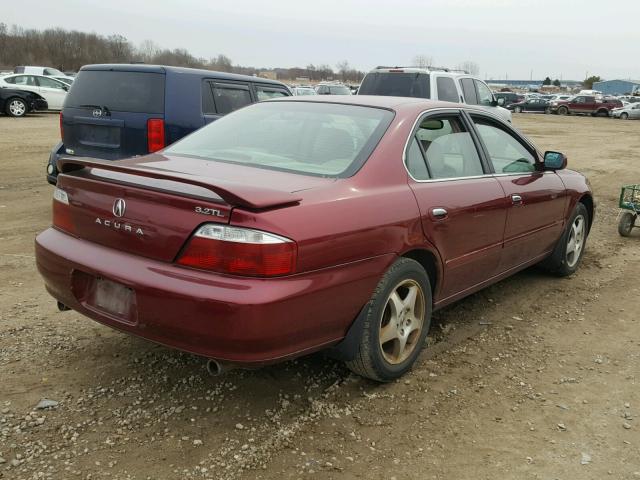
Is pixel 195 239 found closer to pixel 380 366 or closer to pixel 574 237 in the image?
pixel 380 366

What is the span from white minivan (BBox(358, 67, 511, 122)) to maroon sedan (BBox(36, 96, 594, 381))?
277 inches

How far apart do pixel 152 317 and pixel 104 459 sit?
65cm

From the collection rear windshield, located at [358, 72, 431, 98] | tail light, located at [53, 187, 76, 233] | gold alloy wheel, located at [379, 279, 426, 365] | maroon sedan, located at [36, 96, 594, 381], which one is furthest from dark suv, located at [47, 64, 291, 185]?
rear windshield, located at [358, 72, 431, 98]

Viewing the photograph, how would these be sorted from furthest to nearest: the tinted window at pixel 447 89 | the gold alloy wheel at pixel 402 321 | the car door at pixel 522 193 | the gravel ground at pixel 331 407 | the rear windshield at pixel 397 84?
the tinted window at pixel 447 89 < the rear windshield at pixel 397 84 < the car door at pixel 522 193 < the gold alloy wheel at pixel 402 321 < the gravel ground at pixel 331 407

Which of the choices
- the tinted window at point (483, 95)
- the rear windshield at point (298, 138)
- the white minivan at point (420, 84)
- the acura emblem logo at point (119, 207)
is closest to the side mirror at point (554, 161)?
the rear windshield at point (298, 138)

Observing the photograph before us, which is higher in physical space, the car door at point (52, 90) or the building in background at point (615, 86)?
the building in background at point (615, 86)

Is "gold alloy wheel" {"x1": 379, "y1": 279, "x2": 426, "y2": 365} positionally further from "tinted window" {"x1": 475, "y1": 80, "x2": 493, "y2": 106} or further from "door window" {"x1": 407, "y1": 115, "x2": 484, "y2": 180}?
"tinted window" {"x1": 475, "y1": 80, "x2": 493, "y2": 106}

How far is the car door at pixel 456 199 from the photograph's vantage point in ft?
11.4

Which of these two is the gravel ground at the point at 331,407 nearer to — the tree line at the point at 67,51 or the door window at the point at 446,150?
the door window at the point at 446,150

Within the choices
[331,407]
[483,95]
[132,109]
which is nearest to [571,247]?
[331,407]

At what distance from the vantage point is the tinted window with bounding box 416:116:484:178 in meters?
3.67

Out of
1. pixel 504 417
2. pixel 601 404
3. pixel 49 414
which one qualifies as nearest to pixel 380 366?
pixel 504 417

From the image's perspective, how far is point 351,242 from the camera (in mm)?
2867

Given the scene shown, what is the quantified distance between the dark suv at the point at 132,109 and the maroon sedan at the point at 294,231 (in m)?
2.34
